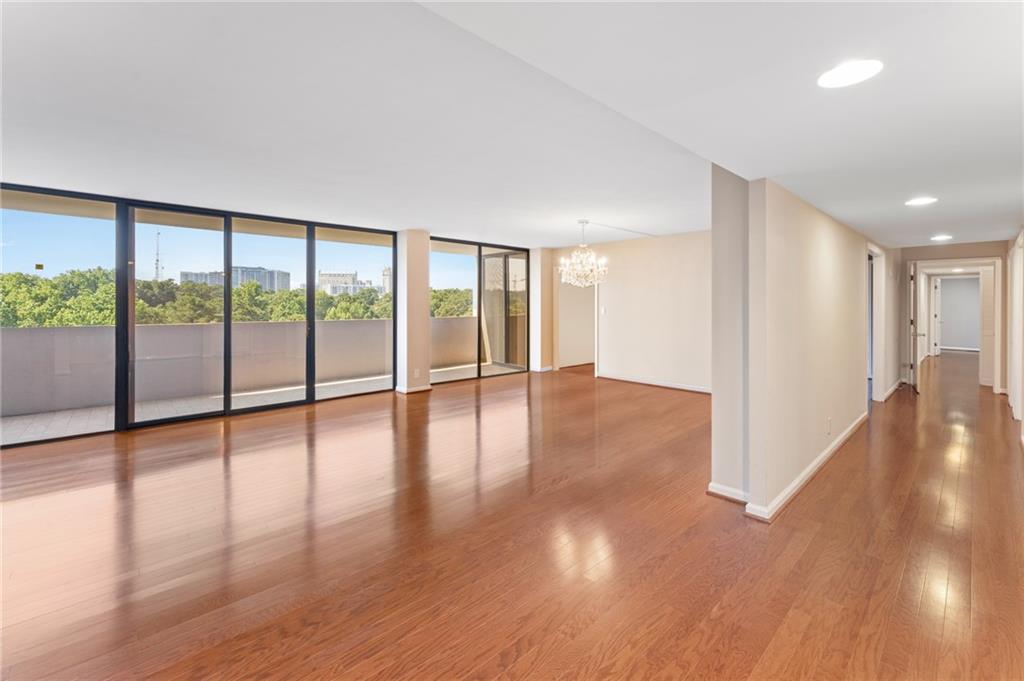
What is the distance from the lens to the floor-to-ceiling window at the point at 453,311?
25.4 feet

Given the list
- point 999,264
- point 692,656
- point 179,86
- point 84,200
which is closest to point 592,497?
point 692,656

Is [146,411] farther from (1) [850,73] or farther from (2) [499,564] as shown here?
(1) [850,73]

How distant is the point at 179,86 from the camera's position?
7.64 ft

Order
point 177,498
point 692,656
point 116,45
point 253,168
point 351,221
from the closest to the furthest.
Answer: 1. point 692,656
2. point 116,45
3. point 177,498
4. point 253,168
5. point 351,221

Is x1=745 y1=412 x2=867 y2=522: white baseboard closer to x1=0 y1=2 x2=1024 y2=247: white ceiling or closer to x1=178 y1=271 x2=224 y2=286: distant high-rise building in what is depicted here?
x1=0 y1=2 x2=1024 y2=247: white ceiling

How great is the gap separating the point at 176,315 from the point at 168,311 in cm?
9

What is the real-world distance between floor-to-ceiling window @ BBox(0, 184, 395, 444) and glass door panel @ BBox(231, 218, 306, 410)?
14 mm

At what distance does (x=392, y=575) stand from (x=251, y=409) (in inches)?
Answer: 173

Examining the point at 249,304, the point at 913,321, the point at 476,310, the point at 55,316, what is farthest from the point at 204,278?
the point at 913,321

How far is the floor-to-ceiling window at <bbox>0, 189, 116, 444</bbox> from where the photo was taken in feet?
14.0

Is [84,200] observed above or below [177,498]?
above

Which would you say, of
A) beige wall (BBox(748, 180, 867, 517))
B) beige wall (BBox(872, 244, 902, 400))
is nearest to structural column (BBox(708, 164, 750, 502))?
beige wall (BBox(748, 180, 867, 517))

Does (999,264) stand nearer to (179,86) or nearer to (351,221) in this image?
(351,221)

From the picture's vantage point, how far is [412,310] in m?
6.95
